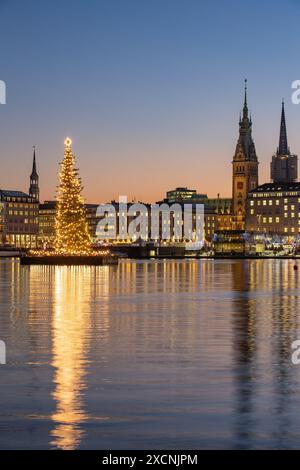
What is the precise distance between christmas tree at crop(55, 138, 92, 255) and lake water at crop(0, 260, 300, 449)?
194 ft

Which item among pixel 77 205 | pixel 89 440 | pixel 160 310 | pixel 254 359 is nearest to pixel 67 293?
pixel 160 310

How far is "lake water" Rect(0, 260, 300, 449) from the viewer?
1162 centimetres

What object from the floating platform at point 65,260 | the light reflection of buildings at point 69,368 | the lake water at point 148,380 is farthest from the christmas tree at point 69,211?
the lake water at point 148,380

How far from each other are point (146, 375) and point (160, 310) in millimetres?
15537

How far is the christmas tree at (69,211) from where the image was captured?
89312mm

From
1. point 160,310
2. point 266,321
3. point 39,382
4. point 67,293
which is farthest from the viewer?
point 67,293

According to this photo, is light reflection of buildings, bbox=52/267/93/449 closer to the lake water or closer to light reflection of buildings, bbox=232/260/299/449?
the lake water

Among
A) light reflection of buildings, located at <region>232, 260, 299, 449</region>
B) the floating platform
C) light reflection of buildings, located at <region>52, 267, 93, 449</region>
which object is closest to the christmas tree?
the floating platform

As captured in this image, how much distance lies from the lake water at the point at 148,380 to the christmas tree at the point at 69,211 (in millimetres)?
59173

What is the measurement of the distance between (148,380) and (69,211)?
7511cm

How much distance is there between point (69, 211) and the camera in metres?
90.3

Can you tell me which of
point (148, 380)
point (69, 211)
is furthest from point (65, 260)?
point (148, 380)
